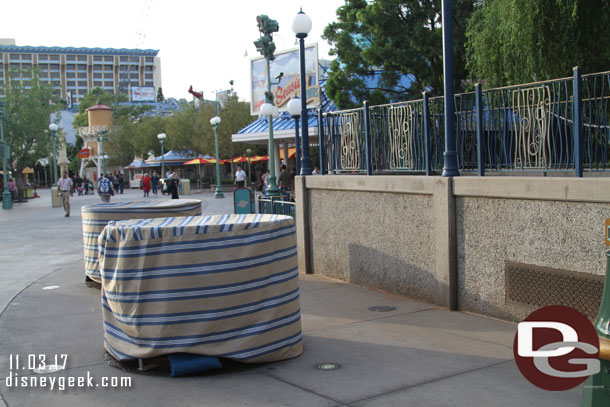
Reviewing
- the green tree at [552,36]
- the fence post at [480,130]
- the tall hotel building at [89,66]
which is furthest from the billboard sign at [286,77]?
the tall hotel building at [89,66]

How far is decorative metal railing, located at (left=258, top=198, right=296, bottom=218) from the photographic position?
11.1 meters

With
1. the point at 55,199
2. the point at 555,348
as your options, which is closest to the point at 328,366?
the point at 555,348

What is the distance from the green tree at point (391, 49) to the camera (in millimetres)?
20375

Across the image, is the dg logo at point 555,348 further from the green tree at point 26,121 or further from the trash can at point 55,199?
the green tree at point 26,121

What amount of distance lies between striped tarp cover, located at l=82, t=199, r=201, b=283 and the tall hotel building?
170 m

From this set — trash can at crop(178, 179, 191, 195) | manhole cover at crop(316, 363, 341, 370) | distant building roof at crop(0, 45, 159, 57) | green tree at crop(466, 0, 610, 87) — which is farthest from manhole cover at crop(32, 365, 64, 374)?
distant building roof at crop(0, 45, 159, 57)

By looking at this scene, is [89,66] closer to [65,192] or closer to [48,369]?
[65,192]

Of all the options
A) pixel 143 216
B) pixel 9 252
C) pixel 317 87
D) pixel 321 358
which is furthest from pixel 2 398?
pixel 317 87

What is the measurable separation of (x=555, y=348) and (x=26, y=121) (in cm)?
4249

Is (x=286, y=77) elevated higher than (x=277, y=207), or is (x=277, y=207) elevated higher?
(x=286, y=77)

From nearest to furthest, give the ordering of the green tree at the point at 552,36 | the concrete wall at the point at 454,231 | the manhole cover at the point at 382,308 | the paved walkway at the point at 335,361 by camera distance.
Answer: the paved walkway at the point at 335,361 < the concrete wall at the point at 454,231 < the manhole cover at the point at 382,308 < the green tree at the point at 552,36

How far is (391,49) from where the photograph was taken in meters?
20.8

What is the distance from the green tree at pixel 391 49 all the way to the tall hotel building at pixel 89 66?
516 feet

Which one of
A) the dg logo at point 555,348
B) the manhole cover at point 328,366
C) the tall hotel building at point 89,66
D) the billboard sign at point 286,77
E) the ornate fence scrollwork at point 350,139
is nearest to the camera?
the dg logo at point 555,348
